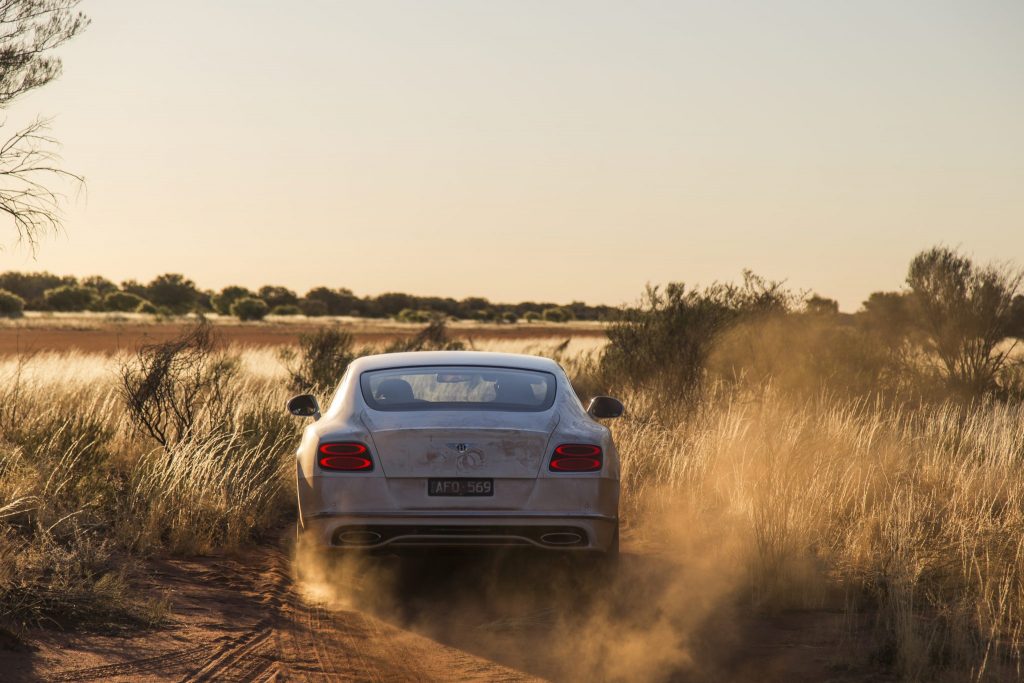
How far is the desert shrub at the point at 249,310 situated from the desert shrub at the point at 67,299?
13290mm

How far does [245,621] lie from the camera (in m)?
7.21

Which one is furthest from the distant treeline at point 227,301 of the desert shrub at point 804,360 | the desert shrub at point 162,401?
the desert shrub at point 162,401

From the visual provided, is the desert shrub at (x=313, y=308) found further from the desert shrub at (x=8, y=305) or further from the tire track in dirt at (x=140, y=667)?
the tire track in dirt at (x=140, y=667)

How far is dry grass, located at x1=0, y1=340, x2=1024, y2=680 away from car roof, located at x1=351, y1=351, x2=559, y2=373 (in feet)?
7.01

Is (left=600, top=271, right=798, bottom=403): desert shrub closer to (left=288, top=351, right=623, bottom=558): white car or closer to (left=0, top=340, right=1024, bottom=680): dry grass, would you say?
(left=0, top=340, right=1024, bottom=680): dry grass

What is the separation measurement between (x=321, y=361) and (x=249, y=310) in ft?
246

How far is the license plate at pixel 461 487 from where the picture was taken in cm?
705

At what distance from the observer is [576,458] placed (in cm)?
726

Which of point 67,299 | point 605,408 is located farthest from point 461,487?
point 67,299

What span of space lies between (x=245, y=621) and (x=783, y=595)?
3649 millimetres

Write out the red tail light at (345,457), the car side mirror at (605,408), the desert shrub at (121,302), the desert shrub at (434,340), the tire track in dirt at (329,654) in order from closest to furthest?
1. the tire track in dirt at (329,654)
2. the red tail light at (345,457)
3. the car side mirror at (605,408)
4. the desert shrub at (434,340)
5. the desert shrub at (121,302)

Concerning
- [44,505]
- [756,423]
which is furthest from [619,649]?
[756,423]

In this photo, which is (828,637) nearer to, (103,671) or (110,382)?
(103,671)

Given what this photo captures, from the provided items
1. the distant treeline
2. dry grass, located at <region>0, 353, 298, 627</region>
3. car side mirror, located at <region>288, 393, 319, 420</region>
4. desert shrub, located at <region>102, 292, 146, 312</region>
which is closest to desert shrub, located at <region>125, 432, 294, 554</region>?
dry grass, located at <region>0, 353, 298, 627</region>
